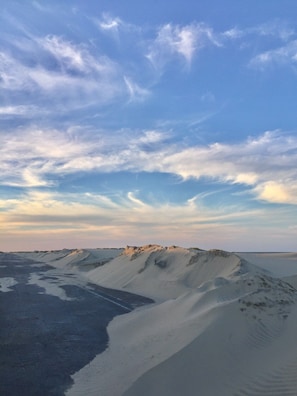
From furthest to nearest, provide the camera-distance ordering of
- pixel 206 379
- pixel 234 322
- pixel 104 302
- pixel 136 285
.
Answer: pixel 136 285
pixel 104 302
pixel 234 322
pixel 206 379

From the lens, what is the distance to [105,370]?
33.8 ft

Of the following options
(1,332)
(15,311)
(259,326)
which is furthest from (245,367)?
(15,311)

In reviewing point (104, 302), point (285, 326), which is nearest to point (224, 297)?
point (285, 326)

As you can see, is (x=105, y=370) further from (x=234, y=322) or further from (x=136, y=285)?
(x=136, y=285)

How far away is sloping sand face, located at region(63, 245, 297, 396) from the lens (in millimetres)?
8812

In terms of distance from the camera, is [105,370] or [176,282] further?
[176,282]

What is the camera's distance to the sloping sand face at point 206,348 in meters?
8.81

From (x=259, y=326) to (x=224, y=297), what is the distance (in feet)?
13.4

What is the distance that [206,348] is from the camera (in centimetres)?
1066

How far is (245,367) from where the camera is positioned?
384 inches

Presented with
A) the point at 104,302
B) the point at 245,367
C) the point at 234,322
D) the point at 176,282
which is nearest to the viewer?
the point at 245,367

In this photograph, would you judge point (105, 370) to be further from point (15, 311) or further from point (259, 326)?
point (15, 311)

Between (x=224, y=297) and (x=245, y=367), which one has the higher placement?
(x=224, y=297)

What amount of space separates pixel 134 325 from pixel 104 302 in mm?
7679
